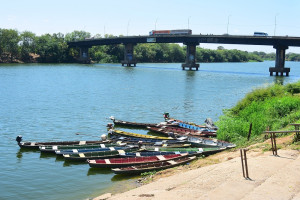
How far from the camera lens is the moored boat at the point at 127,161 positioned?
1941cm

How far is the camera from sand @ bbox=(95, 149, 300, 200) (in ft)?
39.5

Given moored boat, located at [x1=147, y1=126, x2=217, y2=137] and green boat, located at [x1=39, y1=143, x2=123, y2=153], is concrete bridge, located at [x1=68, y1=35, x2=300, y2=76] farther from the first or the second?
green boat, located at [x1=39, y1=143, x2=123, y2=153]

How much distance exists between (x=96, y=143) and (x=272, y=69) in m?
86.3

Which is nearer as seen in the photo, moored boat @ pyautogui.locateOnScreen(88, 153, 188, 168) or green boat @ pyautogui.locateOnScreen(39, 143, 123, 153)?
moored boat @ pyautogui.locateOnScreen(88, 153, 188, 168)

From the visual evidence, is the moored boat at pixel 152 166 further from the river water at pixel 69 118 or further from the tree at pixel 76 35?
the tree at pixel 76 35

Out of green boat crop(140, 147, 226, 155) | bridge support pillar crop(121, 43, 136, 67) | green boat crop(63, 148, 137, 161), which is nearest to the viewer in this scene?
green boat crop(63, 148, 137, 161)

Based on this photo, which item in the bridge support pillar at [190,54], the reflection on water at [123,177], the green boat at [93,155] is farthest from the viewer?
the bridge support pillar at [190,54]

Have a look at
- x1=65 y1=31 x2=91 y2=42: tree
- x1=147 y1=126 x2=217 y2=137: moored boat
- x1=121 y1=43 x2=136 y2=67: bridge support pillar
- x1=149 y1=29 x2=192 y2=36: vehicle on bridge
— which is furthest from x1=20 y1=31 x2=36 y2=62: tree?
x1=147 y1=126 x2=217 y2=137: moored boat

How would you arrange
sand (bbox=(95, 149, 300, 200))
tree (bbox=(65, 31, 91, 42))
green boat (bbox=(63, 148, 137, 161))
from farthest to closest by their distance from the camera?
tree (bbox=(65, 31, 91, 42)) → green boat (bbox=(63, 148, 137, 161)) → sand (bbox=(95, 149, 300, 200))

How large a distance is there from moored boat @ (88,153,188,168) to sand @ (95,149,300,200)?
9.95 feet

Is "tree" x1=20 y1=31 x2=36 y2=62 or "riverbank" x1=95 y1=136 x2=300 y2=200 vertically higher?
"tree" x1=20 y1=31 x2=36 y2=62

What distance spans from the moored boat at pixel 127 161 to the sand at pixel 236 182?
303 centimetres

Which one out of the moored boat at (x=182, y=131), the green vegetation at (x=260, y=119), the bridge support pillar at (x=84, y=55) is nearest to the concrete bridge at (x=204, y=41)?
the bridge support pillar at (x=84, y=55)

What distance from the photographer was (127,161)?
65.3 feet
